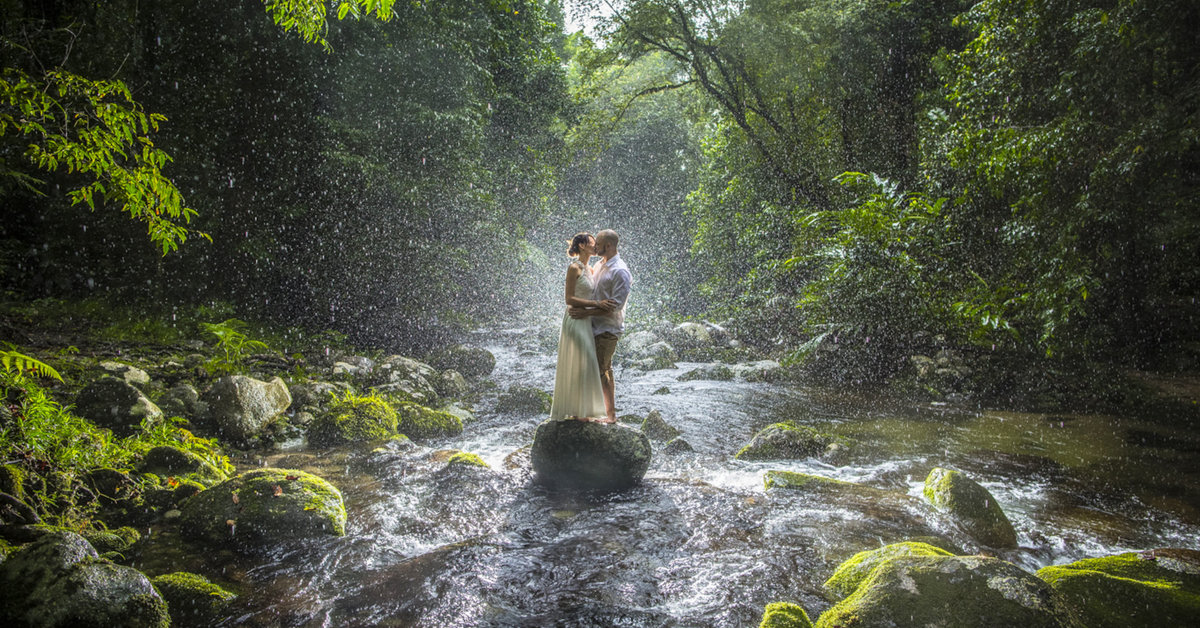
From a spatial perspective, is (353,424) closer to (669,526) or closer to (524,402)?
(524,402)

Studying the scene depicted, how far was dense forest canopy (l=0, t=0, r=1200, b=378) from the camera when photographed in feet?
30.7

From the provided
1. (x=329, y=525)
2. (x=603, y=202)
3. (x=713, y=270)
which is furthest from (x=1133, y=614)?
(x=603, y=202)

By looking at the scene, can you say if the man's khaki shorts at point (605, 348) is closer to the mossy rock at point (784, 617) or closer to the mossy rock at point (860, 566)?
the mossy rock at point (860, 566)

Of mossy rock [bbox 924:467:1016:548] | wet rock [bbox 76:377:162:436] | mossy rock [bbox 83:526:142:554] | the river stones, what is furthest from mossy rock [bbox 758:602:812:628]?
wet rock [bbox 76:377:162:436]

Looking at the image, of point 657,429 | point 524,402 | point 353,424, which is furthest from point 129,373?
point 657,429

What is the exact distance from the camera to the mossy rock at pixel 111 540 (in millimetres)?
4488

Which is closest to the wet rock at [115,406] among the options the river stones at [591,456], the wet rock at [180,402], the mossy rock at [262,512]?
the wet rock at [180,402]

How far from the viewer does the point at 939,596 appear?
3.58 m

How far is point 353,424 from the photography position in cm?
802

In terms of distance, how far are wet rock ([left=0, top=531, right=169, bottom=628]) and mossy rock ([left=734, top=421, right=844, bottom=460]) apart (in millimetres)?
6036

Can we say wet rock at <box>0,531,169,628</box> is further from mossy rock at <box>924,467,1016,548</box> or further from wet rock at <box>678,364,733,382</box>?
wet rock at <box>678,364,733,382</box>

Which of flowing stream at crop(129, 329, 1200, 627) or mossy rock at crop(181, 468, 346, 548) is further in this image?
mossy rock at crop(181, 468, 346, 548)

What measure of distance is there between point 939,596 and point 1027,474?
4619mm

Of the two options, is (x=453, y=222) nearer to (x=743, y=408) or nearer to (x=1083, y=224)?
(x=743, y=408)
